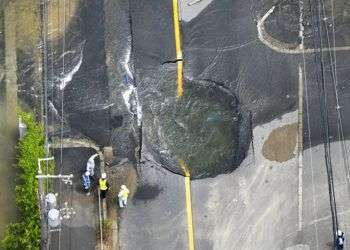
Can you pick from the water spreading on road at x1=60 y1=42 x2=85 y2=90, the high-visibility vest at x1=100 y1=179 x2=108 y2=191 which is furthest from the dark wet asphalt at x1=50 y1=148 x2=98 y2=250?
the water spreading on road at x1=60 y1=42 x2=85 y2=90

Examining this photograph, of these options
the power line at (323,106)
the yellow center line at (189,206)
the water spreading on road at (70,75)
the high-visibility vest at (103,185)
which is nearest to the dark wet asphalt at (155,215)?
the yellow center line at (189,206)

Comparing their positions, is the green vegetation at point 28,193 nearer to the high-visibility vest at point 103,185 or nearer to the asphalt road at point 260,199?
the high-visibility vest at point 103,185

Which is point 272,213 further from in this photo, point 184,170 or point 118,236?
point 118,236

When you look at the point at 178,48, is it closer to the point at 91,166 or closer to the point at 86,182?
the point at 91,166

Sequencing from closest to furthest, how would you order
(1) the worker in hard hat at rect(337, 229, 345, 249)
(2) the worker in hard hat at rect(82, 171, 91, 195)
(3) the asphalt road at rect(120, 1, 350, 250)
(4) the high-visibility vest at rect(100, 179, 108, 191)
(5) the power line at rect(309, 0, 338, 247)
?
(4) the high-visibility vest at rect(100, 179, 108, 191), (1) the worker in hard hat at rect(337, 229, 345, 249), (2) the worker in hard hat at rect(82, 171, 91, 195), (3) the asphalt road at rect(120, 1, 350, 250), (5) the power line at rect(309, 0, 338, 247)

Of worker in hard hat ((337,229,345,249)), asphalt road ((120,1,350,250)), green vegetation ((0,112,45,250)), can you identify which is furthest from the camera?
asphalt road ((120,1,350,250))

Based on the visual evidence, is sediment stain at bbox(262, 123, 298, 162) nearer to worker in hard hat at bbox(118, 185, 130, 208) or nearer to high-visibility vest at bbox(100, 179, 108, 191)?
worker in hard hat at bbox(118, 185, 130, 208)
